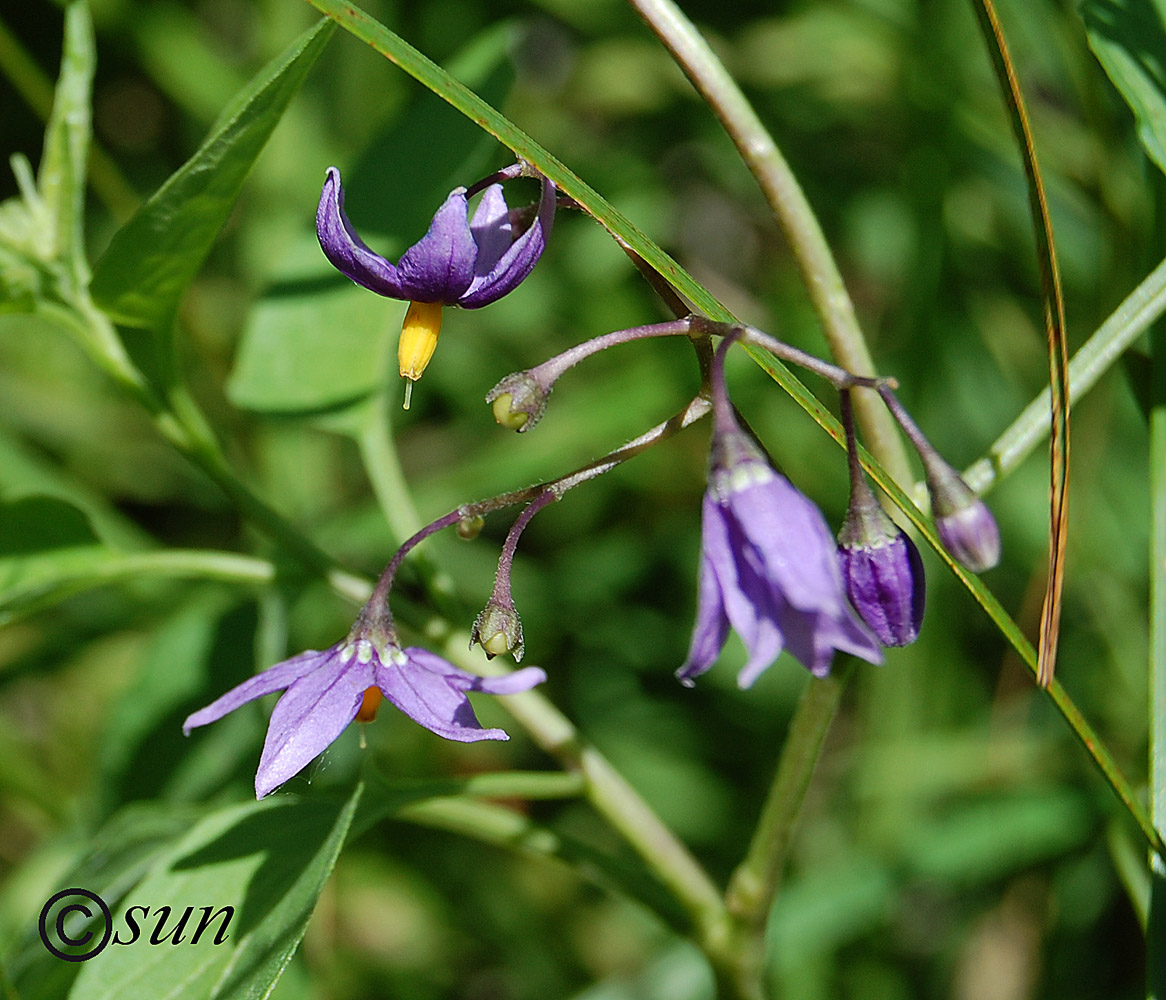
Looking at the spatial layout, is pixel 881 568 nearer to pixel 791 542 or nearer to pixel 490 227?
pixel 791 542

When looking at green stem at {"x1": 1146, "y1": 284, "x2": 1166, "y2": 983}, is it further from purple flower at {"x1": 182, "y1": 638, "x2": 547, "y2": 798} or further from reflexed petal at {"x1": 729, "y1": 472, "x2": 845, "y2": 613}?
purple flower at {"x1": 182, "y1": 638, "x2": 547, "y2": 798}

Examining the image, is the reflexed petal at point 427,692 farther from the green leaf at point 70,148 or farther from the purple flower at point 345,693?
the green leaf at point 70,148

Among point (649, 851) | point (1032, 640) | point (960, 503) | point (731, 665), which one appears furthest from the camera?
point (731, 665)

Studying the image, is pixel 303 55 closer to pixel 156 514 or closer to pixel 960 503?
pixel 960 503

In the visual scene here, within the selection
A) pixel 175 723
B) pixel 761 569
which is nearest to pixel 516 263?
pixel 761 569

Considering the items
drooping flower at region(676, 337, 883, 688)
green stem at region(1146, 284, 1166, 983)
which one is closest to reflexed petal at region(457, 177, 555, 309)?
drooping flower at region(676, 337, 883, 688)

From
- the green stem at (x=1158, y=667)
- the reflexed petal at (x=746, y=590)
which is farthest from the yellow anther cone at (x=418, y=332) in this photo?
the green stem at (x=1158, y=667)

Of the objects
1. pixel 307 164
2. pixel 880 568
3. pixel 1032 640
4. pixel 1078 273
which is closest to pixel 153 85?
pixel 307 164
